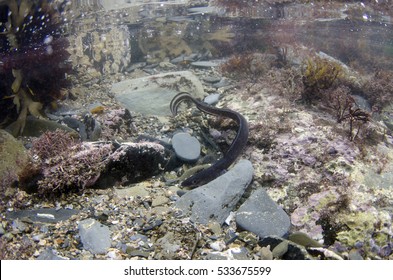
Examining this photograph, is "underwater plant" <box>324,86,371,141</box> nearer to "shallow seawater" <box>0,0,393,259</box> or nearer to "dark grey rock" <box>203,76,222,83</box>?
"shallow seawater" <box>0,0,393,259</box>

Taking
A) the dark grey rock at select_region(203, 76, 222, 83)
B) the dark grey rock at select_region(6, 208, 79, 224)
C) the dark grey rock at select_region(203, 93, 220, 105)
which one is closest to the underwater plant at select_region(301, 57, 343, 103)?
the dark grey rock at select_region(203, 93, 220, 105)

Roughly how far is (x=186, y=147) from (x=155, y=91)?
8.91ft

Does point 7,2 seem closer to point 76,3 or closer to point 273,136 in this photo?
point 76,3

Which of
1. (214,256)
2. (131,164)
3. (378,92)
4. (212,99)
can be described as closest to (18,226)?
(131,164)

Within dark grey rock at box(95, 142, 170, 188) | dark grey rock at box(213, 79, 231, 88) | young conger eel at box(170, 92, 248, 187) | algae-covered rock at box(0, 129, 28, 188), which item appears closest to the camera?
algae-covered rock at box(0, 129, 28, 188)

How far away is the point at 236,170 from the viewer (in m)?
4.32

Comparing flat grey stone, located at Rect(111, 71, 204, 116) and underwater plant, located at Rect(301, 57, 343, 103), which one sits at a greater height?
underwater plant, located at Rect(301, 57, 343, 103)

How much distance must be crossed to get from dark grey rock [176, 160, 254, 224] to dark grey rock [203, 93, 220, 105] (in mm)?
2987

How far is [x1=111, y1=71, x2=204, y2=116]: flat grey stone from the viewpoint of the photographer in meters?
6.91

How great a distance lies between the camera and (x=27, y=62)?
6711mm

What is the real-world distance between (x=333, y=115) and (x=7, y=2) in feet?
25.7

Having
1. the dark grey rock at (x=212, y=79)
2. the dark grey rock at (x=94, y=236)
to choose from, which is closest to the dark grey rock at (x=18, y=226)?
the dark grey rock at (x=94, y=236)

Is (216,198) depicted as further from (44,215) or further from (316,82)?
(316,82)
